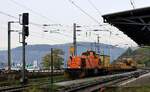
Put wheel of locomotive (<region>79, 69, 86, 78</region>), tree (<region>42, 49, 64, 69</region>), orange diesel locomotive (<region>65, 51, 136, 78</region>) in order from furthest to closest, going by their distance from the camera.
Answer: tree (<region>42, 49, 64, 69</region>), wheel of locomotive (<region>79, 69, 86, 78</region>), orange diesel locomotive (<region>65, 51, 136, 78</region>)

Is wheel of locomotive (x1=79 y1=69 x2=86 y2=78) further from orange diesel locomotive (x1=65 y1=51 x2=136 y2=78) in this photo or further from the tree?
the tree

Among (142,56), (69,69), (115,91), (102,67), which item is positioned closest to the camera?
(115,91)

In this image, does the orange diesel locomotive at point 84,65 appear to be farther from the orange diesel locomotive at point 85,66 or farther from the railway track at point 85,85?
the railway track at point 85,85

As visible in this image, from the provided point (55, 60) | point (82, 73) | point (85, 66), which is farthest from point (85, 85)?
point (55, 60)

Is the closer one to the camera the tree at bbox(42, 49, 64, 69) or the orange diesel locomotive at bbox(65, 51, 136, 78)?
the orange diesel locomotive at bbox(65, 51, 136, 78)

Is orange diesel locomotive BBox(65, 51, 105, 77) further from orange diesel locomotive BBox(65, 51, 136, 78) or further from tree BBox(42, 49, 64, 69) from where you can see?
tree BBox(42, 49, 64, 69)

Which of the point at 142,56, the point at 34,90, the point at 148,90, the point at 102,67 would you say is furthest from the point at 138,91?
the point at 142,56

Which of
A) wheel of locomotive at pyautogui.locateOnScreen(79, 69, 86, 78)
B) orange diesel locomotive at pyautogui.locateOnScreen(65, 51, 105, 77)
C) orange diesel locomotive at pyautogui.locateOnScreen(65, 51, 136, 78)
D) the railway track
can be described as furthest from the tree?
the railway track

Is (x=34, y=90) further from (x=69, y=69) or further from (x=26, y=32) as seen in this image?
(x=69, y=69)

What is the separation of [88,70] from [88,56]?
2047 mm

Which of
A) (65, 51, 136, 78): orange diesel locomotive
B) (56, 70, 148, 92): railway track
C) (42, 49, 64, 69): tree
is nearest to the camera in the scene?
(56, 70, 148, 92): railway track

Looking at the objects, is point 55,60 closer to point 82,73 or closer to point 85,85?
point 82,73

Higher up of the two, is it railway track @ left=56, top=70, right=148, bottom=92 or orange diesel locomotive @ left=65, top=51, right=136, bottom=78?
orange diesel locomotive @ left=65, top=51, right=136, bottom=78

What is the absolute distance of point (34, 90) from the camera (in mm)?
24703
